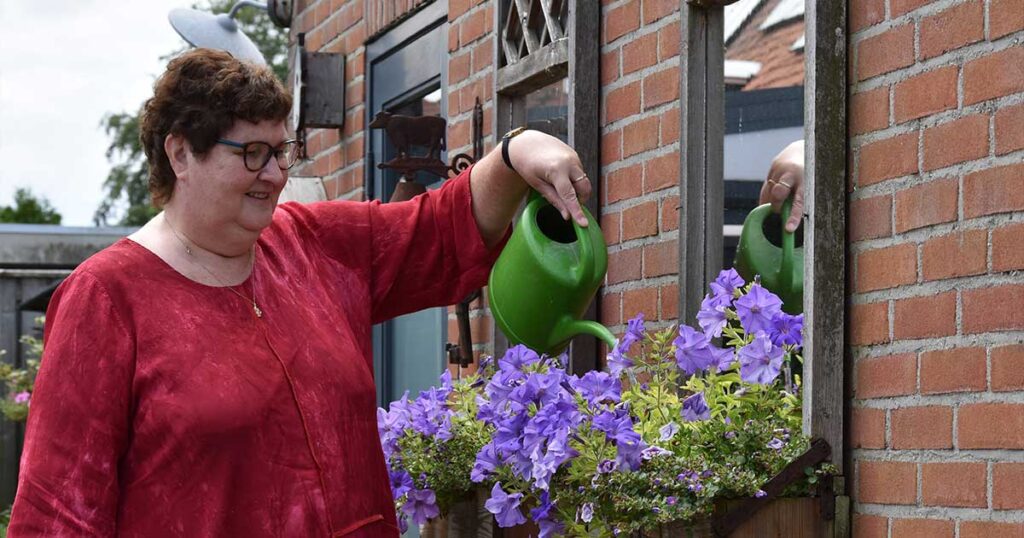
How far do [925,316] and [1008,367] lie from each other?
0.58ft

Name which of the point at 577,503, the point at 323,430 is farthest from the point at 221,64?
the point at 577,503

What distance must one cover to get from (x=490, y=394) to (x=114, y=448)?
2.21 ft

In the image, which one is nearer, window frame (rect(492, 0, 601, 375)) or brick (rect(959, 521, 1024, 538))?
brick (rect(959, 521, 1024, 538))

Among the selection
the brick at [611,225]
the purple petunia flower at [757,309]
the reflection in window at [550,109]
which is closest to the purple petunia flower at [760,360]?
the purple petunia flower at [757,309]

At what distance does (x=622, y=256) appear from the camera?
297 cm

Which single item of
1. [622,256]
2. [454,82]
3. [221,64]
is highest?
[454,82]

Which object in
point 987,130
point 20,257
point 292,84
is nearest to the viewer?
point 987,130

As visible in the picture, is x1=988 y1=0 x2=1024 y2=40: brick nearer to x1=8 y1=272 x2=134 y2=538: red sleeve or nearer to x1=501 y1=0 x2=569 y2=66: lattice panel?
x1=8 y1=272 x2=134 y2=538: red sleeve

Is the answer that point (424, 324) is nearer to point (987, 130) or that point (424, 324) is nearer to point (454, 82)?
point (454, 82)

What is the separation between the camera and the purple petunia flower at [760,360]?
7.18 feet

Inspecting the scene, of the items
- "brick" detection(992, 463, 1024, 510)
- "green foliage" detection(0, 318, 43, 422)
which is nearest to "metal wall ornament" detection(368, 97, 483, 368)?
"brick" detection(992, 463, 1024, 510)

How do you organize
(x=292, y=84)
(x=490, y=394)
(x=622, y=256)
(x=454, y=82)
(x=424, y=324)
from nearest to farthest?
(x=490, y=394) → (x=622, y=256) → (x=454, y=82) → (x=424, y=324) → (x=292, y=84)

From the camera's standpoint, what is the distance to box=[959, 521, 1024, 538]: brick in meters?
1.91

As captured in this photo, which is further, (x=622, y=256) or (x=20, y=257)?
(x=20, y=257)
